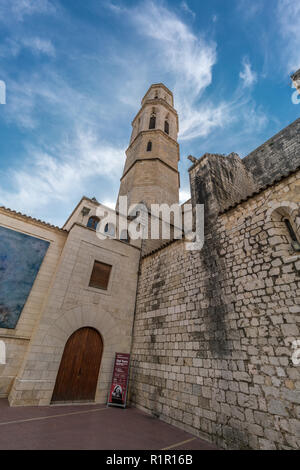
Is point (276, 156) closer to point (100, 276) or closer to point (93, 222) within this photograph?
point (93, 222)

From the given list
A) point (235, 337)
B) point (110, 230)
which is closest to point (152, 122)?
point (110, 230)

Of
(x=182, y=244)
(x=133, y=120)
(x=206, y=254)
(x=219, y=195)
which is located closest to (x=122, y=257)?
(x=182, y=244)

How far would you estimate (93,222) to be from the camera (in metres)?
9.30

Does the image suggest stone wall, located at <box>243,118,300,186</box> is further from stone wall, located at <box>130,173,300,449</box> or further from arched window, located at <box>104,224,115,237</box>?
arched window, located at <box>104,224,115,237</box>

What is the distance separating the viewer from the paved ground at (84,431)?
3.52 m

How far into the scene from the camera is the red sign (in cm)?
655

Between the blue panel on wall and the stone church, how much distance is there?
33 millimetres

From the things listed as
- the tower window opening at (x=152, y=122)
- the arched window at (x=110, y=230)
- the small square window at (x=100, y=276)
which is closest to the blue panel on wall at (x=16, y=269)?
the small square window at (x=100, y=276)

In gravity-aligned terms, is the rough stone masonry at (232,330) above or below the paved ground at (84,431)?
above

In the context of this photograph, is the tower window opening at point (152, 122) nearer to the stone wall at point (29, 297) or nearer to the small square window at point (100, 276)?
the stone wall at point (29, 297)

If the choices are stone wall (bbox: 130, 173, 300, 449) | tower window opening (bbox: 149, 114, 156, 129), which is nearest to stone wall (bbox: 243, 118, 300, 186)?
stone wall (bbox: 130, 173, 300, 449)

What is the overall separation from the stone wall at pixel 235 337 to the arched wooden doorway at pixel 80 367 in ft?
5.09

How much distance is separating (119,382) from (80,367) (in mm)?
1447

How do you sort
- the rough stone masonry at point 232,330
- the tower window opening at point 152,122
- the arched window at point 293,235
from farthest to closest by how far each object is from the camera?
the tower window opening at point 152,122 < the arched window at point 293,235 < the rough stone masonry at point 232,330
